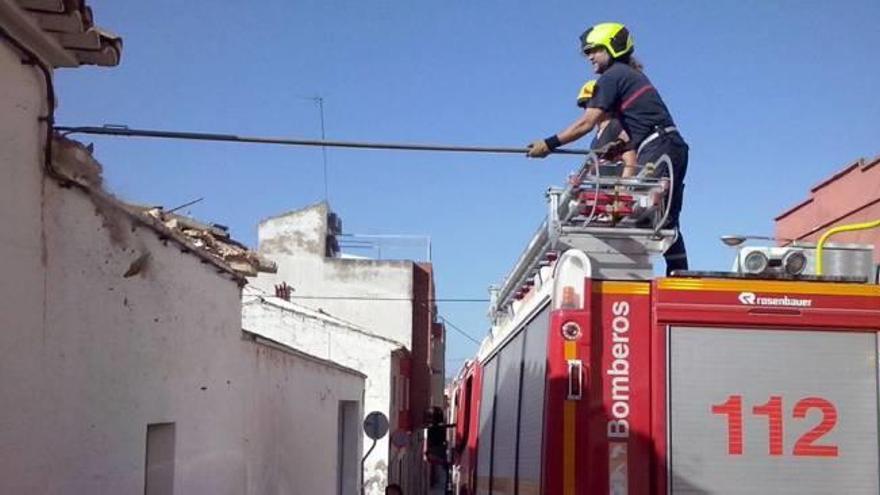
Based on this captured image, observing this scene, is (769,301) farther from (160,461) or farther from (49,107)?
(160,461)

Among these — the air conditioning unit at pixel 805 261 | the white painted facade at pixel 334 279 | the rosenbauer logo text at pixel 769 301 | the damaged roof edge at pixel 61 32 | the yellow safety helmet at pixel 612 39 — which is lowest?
the rosenbauer logo text at pixel 769 301

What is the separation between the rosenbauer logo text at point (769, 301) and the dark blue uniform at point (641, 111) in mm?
1420

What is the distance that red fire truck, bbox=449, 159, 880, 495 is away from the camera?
504 centimetres

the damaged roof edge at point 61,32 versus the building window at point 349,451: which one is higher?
the damaged roof edge at point 61,32

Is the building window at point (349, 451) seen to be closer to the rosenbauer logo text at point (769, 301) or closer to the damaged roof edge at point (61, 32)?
the damaged roof edge at point (61, 32)

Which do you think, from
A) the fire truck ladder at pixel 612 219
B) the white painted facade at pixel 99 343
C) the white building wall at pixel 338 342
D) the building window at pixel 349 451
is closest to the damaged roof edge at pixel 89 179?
the white painted facade at pixel 99 343

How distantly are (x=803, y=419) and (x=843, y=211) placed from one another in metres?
5.27

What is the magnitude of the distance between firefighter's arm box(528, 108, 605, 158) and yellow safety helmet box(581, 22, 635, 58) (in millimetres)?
459

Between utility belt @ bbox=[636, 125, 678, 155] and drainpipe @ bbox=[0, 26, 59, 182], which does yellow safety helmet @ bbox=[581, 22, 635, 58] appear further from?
drainpipe @ bbox=[0, 26, 59, 182]

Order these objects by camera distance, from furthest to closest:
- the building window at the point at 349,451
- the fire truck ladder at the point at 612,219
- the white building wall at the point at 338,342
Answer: the white building wall at the point at 338,342, the building window at the point at 349,451, the fire truck ladder at the point at 612,219

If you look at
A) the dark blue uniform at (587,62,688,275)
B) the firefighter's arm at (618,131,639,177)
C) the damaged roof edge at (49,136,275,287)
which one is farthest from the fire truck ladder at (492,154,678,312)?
the damaged roof edge at (49,136,275,287)

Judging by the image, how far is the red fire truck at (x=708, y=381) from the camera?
5043mm

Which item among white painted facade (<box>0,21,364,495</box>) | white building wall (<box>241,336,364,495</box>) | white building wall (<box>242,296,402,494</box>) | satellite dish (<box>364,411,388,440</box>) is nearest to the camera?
white painted facade (<box>0,21,364,495</box>)

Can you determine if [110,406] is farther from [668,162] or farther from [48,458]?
[668,162]
